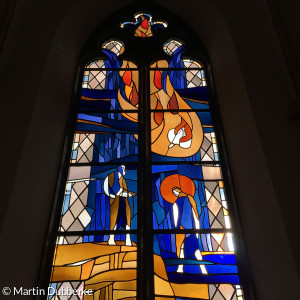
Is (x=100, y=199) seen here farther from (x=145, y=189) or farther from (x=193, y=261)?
(x=193, y=261)

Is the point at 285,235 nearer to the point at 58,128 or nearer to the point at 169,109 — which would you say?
the point at 169,109

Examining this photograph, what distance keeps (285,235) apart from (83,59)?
2637mm

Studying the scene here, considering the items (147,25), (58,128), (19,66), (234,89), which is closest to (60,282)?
(58,128)

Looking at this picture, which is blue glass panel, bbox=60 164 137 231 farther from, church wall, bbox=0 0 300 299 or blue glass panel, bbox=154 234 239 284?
blue glass panel, bbox=154 234 239 284

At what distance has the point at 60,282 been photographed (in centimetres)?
248

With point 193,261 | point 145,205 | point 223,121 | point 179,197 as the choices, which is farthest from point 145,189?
point 223,121

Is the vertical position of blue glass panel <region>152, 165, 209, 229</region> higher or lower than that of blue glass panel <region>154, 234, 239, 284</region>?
higher

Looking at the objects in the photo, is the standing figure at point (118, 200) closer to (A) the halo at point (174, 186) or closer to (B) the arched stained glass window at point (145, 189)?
(B) the arched stained glass window at point (145, 189)

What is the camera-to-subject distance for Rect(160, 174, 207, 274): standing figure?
105 inches

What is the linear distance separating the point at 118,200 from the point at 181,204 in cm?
48

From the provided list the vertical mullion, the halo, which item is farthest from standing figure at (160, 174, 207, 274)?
the vertical mullion

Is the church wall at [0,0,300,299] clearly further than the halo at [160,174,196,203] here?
No

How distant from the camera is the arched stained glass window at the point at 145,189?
8.20ft

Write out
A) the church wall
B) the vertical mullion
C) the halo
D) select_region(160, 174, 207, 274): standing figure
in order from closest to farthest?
the church wall
the vertical mullion
select_region(160, 174, 207, 274): standing figure
the halo
